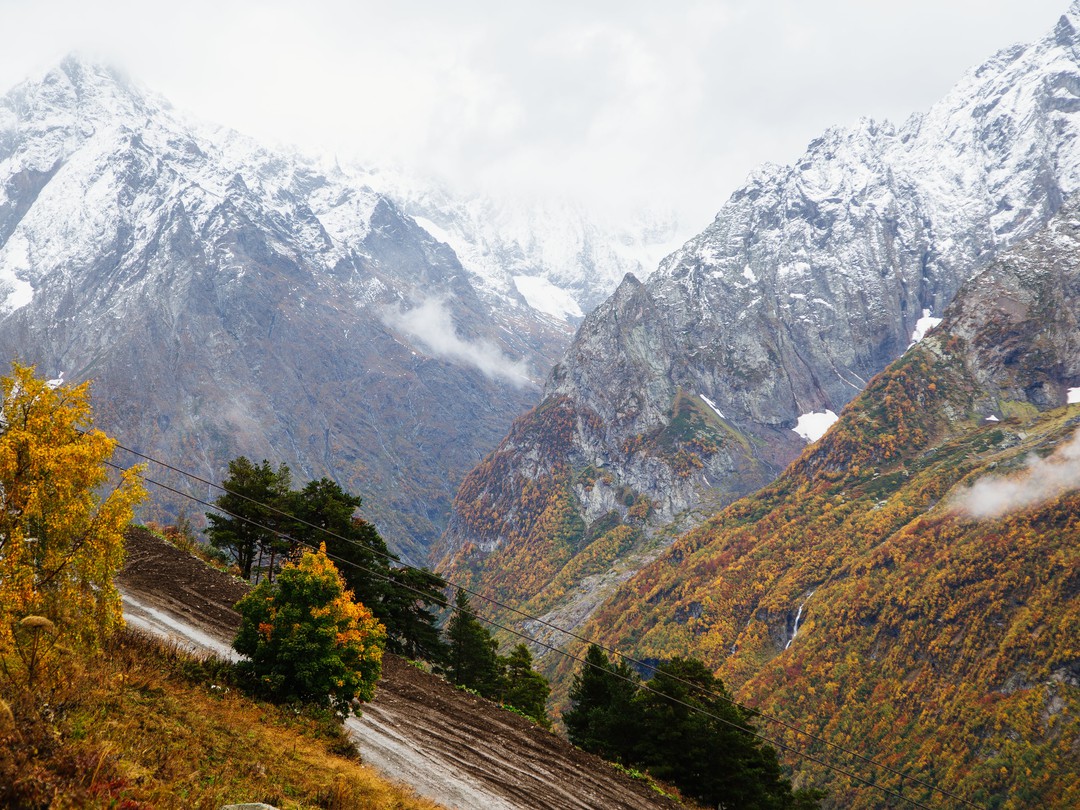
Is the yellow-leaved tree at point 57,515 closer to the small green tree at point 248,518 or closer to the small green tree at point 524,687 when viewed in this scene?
the small green tree at point 248,518

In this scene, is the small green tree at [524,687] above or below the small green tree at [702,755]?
below

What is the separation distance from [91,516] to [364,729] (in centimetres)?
1320

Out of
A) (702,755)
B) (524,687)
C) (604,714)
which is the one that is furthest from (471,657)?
(702,755)

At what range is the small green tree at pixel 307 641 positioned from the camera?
23328mm

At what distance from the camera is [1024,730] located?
152500mm

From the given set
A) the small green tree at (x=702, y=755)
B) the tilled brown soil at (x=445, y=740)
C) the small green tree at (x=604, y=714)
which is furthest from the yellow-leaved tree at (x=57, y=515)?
the small green tree at (x=702, y=755)

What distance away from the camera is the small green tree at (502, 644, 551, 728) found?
59.2 meters

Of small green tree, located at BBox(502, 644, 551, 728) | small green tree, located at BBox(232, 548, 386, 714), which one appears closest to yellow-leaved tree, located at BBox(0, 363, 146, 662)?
small green tree, located at BBox(232, 548, 386, 714)

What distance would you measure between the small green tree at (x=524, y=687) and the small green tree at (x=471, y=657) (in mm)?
1411

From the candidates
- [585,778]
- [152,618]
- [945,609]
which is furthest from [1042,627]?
[152,618]

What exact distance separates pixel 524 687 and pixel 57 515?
49.8 meters

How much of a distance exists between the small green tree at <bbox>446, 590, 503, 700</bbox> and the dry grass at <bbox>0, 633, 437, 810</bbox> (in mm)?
40395

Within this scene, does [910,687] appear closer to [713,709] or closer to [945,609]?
[945,609]

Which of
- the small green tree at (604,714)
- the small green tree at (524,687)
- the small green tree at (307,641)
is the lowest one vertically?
the small green tree at (524,687)
